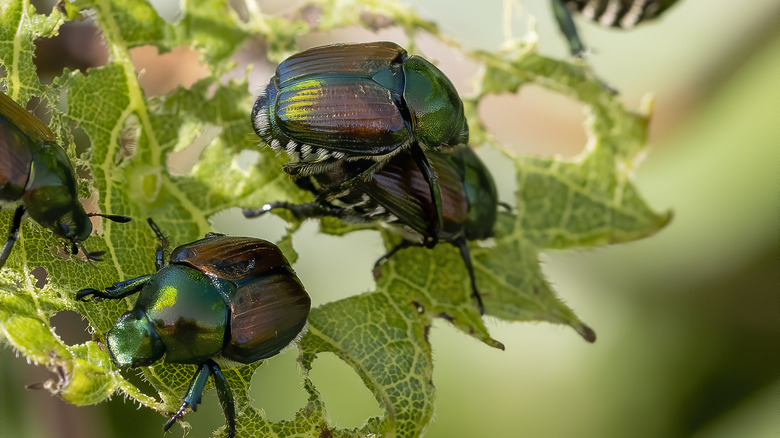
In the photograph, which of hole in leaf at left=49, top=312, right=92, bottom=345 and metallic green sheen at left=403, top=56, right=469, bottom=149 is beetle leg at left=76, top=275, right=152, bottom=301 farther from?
metallic green sheen at left=403, top=56, right=469, bottom=149

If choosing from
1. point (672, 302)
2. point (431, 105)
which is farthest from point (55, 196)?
point (672, 302)

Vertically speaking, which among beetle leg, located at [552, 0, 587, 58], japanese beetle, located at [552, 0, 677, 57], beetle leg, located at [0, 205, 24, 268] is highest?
japanese beetle, located at [552, 0, 677, 57]

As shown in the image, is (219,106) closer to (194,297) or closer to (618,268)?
(194,297)

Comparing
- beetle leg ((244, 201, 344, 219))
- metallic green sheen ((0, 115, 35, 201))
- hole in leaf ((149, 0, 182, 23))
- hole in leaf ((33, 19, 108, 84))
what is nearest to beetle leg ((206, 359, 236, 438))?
beetle leg ((244, 201, 344, 219))

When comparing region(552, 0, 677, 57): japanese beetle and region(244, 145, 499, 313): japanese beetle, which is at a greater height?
region(552, 0, 677, 57): japanese beetle

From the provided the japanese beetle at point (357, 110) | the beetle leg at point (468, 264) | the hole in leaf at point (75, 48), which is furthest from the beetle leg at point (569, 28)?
the hole in leaf at point (75, 48)

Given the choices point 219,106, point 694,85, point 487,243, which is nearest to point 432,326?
point 487,243

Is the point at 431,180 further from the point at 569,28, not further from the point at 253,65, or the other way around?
the point at 569,28
